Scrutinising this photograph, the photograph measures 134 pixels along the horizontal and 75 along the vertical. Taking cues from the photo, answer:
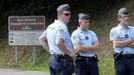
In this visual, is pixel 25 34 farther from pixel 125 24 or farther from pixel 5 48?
pixel 125 24

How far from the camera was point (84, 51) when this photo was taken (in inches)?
345

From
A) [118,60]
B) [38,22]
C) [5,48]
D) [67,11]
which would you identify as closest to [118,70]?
[118,60]

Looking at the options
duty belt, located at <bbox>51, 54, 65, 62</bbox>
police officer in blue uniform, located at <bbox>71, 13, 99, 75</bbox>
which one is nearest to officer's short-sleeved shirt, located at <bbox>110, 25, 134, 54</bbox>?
police officer in blue uniform, located at <bbox>71, 13, 99, 75</bbox>

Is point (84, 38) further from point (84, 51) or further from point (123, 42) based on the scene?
point (123, 42)

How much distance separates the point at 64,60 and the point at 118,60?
4.21ft

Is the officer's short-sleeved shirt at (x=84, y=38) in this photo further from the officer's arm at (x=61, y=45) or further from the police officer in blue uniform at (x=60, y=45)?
the officer's arm at (x=61, y=45)

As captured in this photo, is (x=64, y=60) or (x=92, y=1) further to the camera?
(x=92, y=1)

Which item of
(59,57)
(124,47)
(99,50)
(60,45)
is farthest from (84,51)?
(99,50)

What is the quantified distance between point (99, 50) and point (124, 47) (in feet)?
26.0

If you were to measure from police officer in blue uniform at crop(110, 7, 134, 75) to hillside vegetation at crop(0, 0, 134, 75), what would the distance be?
650 centimetres

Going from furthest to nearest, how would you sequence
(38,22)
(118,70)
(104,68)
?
(38,22)
(104,68)
(118,70)

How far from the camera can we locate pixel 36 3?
66.9 feet

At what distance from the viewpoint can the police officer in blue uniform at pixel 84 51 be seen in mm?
8750

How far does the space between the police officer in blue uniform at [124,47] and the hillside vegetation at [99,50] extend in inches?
256
